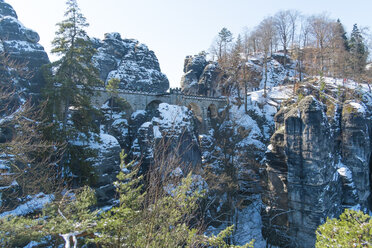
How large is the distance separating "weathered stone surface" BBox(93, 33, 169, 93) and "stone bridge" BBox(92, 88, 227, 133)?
975 centimetres

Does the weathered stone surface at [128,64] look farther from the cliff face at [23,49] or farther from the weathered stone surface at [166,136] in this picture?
the cliff face at [23,49]

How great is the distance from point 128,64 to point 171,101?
1512 cm

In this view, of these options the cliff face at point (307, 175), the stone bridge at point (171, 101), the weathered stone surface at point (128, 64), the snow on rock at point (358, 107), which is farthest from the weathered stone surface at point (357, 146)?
the weathered stone surface at point (128, 64)

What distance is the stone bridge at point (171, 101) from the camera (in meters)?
22.7

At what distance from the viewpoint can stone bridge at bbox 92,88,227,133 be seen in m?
22.7

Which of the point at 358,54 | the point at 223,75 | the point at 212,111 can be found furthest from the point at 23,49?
the point at 358,54

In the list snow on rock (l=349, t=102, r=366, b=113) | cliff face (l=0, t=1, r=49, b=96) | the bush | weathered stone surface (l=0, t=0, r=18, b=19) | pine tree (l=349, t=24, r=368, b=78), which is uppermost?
pine tree (l=349, t=24, r=368, b=78)

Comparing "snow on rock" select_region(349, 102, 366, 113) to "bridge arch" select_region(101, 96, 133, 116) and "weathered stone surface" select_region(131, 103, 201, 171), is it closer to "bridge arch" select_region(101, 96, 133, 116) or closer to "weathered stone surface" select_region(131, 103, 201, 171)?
"weathered stone surface" select_region(131, 103, 201, 171)

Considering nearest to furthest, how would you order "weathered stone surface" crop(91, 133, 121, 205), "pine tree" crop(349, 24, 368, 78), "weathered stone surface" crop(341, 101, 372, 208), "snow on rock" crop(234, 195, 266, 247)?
"weathered stone surface" crop(91, 133, 121, 205) → "snow on rock" crop(234, 195, 266, 247) → "weathered stone surface" crop(341, 101, 372, 208) → "pine tree" crop(349, 24, 368, 78)

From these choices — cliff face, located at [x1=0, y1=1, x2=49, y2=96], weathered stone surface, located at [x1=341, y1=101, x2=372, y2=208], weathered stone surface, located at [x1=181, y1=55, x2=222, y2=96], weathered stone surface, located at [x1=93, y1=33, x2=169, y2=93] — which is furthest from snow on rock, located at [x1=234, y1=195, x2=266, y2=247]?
weathered stone surface, located at [x1=93, y1=33, x2=169, y2=93]

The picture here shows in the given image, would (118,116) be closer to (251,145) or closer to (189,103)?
(189,103)

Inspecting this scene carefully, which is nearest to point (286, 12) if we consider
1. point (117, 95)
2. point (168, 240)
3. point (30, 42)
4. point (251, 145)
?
point (251, 145)

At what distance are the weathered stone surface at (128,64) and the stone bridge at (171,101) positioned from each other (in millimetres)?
9751

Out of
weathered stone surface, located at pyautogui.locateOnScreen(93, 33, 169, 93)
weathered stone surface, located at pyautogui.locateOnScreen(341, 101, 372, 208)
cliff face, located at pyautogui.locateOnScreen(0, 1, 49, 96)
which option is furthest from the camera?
weathered stone surface, located at pyautogui.locateOnScreen(93, 33, 169, 93)
